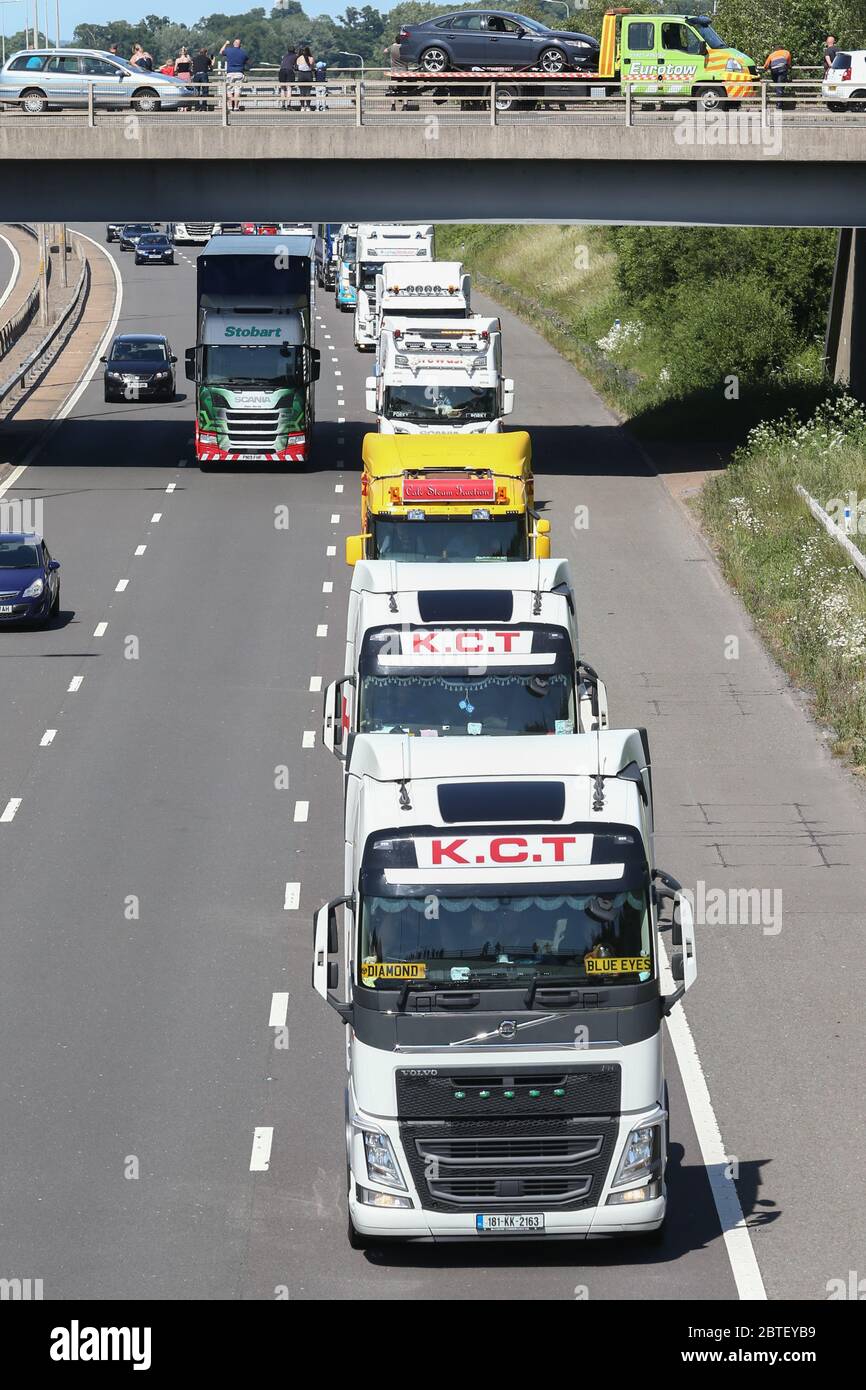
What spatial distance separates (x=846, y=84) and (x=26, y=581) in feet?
67.9

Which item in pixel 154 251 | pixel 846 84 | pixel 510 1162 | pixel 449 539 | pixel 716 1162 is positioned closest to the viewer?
pixel 510 1162

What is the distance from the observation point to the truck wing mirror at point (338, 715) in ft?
60.9

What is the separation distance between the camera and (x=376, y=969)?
41.7ft

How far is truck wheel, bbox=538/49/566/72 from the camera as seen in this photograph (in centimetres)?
4694

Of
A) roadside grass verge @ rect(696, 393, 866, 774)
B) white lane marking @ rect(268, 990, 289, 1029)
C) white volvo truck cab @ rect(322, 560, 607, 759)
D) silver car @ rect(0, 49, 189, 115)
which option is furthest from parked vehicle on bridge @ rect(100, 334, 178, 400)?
white lane marking @ rect(268, 990, 289, 1029)

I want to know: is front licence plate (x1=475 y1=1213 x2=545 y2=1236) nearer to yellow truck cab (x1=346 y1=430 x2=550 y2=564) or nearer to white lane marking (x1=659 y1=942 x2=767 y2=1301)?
white lane marking (x1=659 y1=942 x2=767 y2=1301)

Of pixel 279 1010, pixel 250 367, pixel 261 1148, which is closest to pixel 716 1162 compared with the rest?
pixel 261 1148

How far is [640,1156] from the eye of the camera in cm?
1270

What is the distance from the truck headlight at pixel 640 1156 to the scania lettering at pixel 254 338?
109 ft

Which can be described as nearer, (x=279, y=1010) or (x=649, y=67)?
(x=279, y=1010)

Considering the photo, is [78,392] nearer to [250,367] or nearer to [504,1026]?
[250,367]

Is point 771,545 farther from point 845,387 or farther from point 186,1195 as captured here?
point 186,1195

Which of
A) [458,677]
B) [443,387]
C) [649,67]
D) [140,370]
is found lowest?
[140,370]

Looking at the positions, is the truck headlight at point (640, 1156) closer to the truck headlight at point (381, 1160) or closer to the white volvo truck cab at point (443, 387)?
the truck headlight at point (381, 1160)
